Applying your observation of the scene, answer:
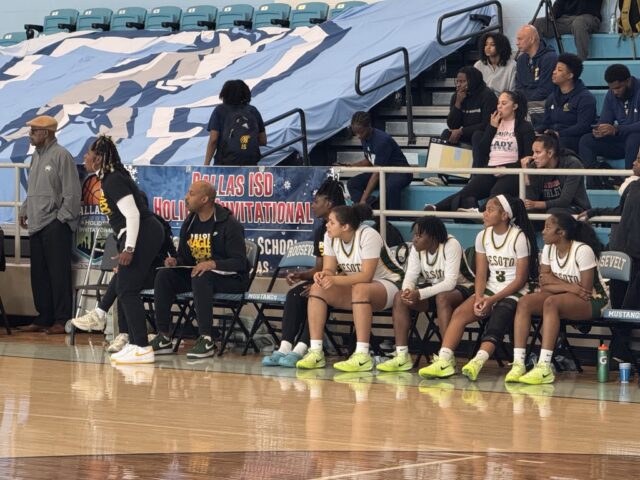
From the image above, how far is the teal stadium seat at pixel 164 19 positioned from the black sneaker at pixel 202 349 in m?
9.12

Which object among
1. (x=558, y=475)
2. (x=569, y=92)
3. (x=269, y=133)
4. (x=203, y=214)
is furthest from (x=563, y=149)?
(x=558, y=475)

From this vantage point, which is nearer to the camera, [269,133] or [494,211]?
[494,211]

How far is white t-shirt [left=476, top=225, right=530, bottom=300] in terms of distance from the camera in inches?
393

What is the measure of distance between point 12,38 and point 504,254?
41.4 feet

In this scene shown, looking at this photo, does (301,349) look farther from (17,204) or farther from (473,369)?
(17,204)

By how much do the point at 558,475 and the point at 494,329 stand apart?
10.9 ft

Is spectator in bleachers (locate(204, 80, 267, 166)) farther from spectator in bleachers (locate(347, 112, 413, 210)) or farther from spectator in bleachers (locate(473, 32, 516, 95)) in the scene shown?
spectator in bleachers (locate(473, 32, 516, 95))

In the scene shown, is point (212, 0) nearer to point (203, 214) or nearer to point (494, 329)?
point (203, 214)

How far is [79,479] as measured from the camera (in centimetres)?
631

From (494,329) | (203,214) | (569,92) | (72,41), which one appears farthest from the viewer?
(72,41)

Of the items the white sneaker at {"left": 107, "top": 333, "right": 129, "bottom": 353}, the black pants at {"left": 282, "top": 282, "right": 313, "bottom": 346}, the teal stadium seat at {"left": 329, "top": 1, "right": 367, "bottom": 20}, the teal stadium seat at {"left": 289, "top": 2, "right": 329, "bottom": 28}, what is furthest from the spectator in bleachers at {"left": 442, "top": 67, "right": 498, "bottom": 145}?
the teal stadium seat at {"left": 289, "top": 2, "right": 329, "bottom": 28}

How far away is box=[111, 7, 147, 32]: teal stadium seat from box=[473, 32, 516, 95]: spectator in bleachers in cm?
778

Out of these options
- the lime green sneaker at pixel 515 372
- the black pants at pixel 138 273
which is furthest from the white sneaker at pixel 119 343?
the lime green sneaker at pixel 515 372

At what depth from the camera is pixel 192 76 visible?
17.1 metres
